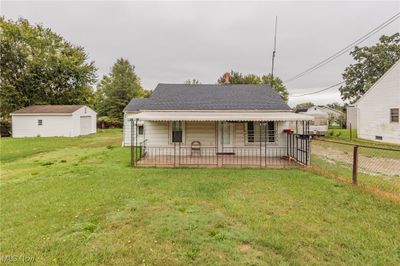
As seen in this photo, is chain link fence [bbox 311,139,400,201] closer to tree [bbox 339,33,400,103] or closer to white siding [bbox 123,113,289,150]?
white siding [bbox 123,113,289,150]

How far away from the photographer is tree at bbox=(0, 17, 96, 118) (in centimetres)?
3619

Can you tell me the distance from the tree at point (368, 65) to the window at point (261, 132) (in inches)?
1259

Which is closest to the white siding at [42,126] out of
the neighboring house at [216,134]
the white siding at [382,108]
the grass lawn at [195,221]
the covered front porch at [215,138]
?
the neighboring house at [216,134]

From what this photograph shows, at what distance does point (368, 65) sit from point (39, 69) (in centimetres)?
5381

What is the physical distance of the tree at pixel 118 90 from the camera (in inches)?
1948

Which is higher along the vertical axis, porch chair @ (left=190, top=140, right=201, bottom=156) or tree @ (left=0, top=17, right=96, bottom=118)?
tree @ (left=0, top=17, right=96, bottom=118)

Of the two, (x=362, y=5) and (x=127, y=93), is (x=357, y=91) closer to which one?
(x=362, y=5)

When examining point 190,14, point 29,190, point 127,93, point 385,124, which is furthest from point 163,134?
point 127,93

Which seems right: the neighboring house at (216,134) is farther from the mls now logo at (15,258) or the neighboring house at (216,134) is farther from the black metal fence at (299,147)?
the mls now logo at (15,258)

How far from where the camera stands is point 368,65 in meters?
39.4

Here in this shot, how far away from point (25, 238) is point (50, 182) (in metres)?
4.93

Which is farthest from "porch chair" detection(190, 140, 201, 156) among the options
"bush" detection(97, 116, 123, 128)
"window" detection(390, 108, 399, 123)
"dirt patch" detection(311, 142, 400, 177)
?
"bush" detection(97, 116, 123, 128)

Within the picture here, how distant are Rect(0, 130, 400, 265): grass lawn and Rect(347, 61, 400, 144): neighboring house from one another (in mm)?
17607

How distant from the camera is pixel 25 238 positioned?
183 inches
